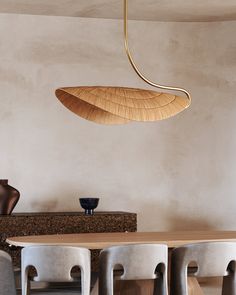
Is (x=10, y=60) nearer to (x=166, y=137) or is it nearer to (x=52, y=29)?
(x=52, y=29)

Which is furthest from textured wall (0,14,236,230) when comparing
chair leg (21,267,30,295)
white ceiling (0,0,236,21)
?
chair leg (21,267,30,295)

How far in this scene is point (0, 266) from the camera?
12.5 feet

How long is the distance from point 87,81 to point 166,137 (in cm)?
104

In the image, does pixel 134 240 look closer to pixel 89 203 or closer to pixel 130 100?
pixel 130 100

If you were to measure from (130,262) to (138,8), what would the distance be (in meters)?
3.06

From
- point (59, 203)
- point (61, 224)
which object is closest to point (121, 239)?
point (61, 224)

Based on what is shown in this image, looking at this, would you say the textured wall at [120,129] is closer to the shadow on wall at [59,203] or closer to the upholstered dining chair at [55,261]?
the shadow on wall at [59,203]

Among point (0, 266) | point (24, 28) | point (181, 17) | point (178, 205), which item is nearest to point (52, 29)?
point (24, 28)

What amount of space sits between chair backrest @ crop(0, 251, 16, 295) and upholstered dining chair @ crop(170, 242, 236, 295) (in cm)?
108

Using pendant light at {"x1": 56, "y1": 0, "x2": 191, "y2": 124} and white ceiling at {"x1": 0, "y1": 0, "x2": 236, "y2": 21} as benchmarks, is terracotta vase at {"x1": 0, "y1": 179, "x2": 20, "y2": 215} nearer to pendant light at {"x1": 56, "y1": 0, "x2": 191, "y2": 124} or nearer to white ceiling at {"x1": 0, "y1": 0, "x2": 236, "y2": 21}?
pendant light at {"x1": 56, "y1": 0, "x2": 191, "y2": 124}

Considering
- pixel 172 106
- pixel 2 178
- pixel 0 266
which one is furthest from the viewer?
pixel 2 178

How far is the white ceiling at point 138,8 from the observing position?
558 cm

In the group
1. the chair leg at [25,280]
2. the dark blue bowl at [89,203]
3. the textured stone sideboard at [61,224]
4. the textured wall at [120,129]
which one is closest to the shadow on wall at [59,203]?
the textured wall at [120,129]

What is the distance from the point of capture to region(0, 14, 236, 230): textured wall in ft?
19.8
